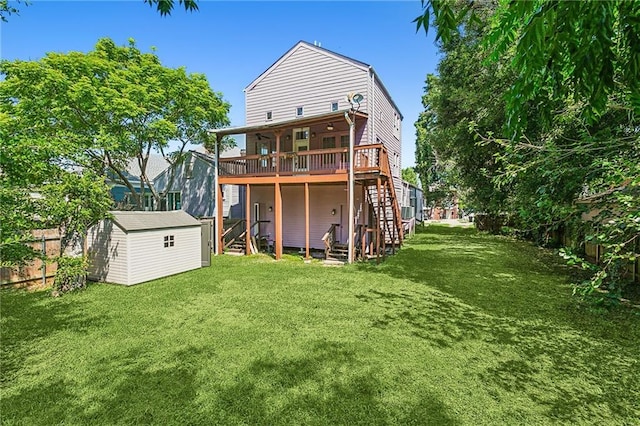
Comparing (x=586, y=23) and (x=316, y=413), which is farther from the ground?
(x=586, y=23)

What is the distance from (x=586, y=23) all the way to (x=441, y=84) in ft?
57.9

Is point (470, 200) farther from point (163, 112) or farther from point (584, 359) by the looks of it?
point (163, 112)

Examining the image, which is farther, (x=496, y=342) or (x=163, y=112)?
(x=163, y=112)

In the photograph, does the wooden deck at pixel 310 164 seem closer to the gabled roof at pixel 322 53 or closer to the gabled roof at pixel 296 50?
the gabled roof at pixel 322 53

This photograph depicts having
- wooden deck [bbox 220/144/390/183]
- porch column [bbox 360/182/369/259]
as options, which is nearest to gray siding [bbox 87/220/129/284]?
wooden deck [bbox 220/144/390/183]

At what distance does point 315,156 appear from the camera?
1255cm

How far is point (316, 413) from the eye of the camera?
3.02 metres

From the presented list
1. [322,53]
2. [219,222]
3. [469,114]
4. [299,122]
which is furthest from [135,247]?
[469,114]

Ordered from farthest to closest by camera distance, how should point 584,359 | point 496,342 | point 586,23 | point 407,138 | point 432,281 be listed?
point 407,138
point 432,281
point 496,342
point 584,359
point 586,23

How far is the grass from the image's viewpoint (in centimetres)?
308

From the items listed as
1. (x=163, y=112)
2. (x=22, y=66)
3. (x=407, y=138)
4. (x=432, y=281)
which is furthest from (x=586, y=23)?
(x=407, y=138)

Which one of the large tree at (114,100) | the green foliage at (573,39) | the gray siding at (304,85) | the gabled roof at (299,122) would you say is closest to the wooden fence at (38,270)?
the large tree at (114,100)

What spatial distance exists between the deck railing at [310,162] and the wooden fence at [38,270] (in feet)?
21.6

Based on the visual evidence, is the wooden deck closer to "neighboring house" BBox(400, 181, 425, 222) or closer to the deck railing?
the deck railing
